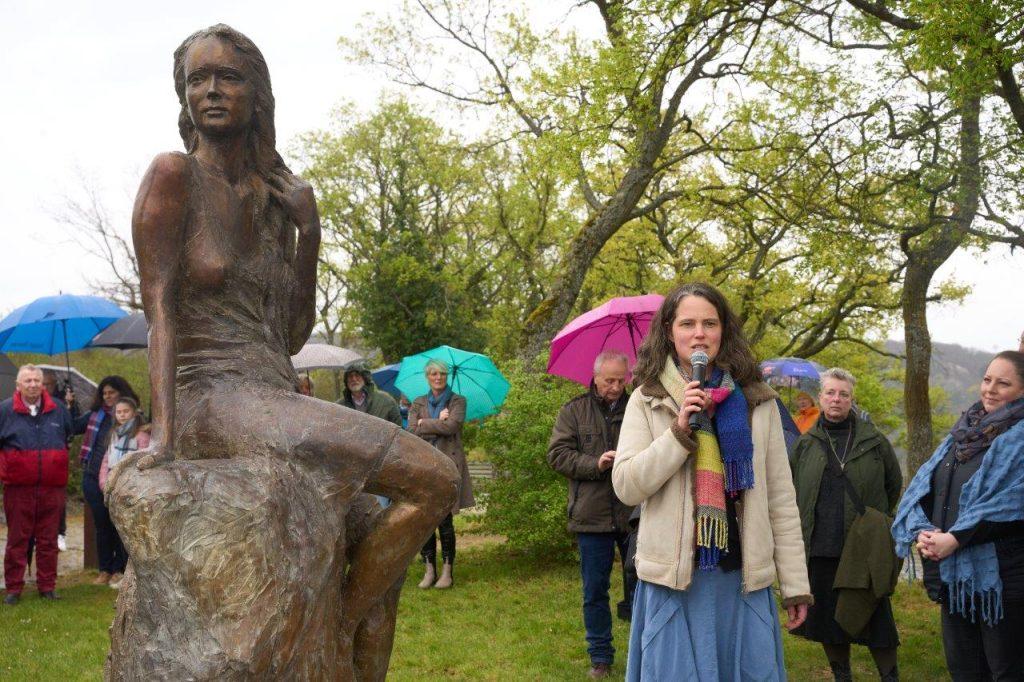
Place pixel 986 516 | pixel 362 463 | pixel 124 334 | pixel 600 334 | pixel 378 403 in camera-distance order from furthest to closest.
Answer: pixel 124 334 < pixel 378 403 < pixel 600 334 < pixel 986 516 < pixel 362 463

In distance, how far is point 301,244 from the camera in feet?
12.0

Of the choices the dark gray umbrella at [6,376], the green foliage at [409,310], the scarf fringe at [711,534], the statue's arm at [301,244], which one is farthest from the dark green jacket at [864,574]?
the green foliage at [409,310]

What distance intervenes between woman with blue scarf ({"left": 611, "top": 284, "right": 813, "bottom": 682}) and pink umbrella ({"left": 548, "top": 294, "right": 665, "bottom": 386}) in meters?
3.61

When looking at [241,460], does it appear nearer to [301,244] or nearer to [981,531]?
[301,244]

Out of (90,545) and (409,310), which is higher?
(409,310)

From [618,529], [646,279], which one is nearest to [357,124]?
[646,279]

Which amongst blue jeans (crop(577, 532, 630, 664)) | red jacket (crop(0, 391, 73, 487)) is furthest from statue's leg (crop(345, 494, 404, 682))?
red jacket (crop(0, 391, 73, 487))

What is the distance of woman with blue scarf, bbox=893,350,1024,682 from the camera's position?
4.55m

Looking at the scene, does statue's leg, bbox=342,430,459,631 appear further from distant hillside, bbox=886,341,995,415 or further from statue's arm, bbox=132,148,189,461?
distant hillside, bbox=886,341,995,415

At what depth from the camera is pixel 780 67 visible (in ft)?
49.7

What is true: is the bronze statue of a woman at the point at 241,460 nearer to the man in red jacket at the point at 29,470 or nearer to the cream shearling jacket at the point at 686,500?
the cream shearling jacket at the point at 686,500

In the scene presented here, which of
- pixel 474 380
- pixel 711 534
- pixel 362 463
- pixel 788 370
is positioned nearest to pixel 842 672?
pixel 711 534

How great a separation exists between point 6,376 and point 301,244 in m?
12.1

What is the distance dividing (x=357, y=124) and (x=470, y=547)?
95.0ft
